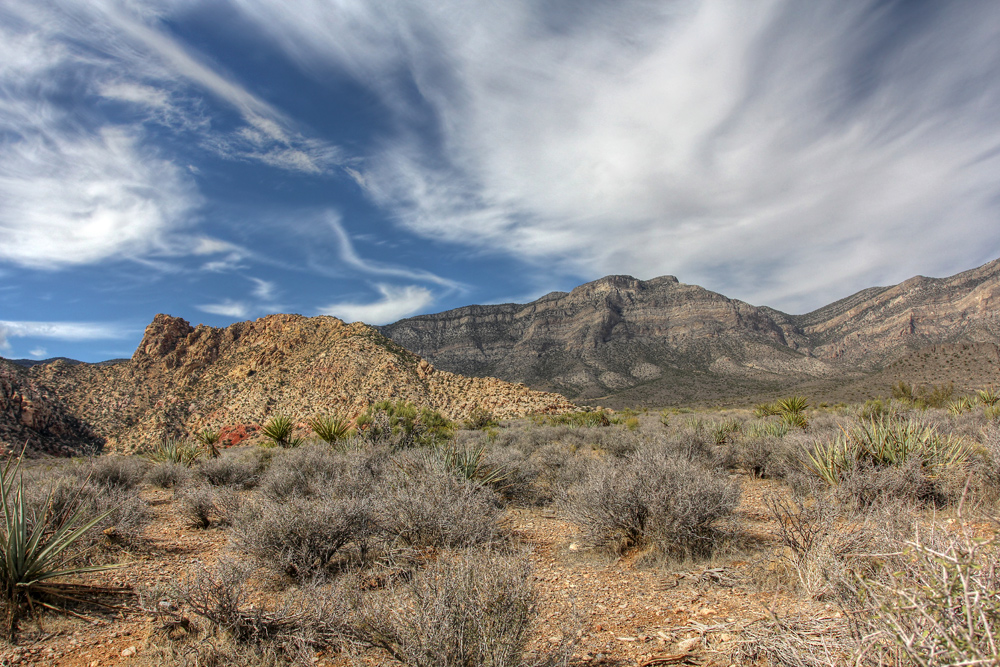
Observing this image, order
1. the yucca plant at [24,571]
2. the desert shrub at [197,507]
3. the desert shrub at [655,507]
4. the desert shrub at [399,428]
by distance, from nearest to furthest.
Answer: the yucca plant at [24,571] < the desert shrub at [655,507] < the desert shrub at [197,507] < the desert shrub at [399,428]

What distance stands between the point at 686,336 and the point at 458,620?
3910 inches

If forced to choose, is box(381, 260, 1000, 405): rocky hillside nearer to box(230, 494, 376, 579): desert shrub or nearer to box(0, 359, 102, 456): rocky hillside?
box(0, 359, 102, 456): rocky hillside

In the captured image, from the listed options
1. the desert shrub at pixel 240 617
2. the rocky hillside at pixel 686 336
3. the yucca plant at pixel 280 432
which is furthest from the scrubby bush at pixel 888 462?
the rocky hillside at pixel 686 336

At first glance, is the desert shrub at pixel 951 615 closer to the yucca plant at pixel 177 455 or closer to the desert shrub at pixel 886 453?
the desert shrub at pixel 886 453

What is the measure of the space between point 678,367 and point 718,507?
7299 centimetres

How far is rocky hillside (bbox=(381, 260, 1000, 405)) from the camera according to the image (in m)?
64.0

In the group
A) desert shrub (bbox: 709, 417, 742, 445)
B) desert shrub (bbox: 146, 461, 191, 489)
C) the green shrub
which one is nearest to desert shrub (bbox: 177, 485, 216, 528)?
desert shrub (bbox: 146, 461, 191, 489)

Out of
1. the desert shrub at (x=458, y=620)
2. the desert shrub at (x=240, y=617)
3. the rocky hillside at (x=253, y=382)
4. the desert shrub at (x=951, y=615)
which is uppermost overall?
the rocky hillside at (x=253, y=382)

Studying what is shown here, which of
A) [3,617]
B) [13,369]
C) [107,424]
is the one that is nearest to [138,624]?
[3,617]

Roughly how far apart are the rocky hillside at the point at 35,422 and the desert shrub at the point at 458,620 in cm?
3472

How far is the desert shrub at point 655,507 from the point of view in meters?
4.96

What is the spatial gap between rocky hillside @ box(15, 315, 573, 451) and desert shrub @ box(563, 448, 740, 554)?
2420cm

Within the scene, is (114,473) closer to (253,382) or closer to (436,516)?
(436,516)

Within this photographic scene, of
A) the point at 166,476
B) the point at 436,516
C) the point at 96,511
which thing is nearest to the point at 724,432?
the point at 436,516
